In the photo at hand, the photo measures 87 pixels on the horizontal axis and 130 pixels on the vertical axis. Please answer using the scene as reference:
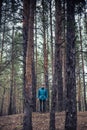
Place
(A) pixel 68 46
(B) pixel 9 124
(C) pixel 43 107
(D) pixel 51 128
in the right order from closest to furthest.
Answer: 1. (A) pixel 68 46
2. (D) pixel 51 128
3. (B) pixel 9 124
4. (C) pixel 43 107

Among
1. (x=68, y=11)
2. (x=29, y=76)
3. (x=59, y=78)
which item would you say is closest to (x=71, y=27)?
(x=68, y=11)

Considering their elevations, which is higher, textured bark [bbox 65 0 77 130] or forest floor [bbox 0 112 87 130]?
textured bark [bbox 65 0 77 130]

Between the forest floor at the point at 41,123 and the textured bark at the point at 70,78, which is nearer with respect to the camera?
the textured bark at the point at 70,78

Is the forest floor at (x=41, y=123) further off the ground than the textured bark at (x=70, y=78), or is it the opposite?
the textured bark at (x=70, y=78)

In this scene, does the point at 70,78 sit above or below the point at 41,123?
above

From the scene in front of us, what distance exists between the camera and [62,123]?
1228cm

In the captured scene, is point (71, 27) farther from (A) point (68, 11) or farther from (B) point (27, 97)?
(B) point (27, 97)

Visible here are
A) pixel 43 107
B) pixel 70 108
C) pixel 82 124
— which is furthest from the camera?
pixel 43 107

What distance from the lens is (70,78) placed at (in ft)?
30.4

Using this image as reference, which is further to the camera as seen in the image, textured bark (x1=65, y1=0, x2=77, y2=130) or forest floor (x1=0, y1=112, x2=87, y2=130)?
forest floor (x1=0, y1=112, x2=87, y2=130)

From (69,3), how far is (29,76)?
413cm

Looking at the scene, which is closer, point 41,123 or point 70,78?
point 70,78

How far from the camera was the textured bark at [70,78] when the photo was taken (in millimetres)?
8969

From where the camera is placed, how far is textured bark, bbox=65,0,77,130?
8.97 m
